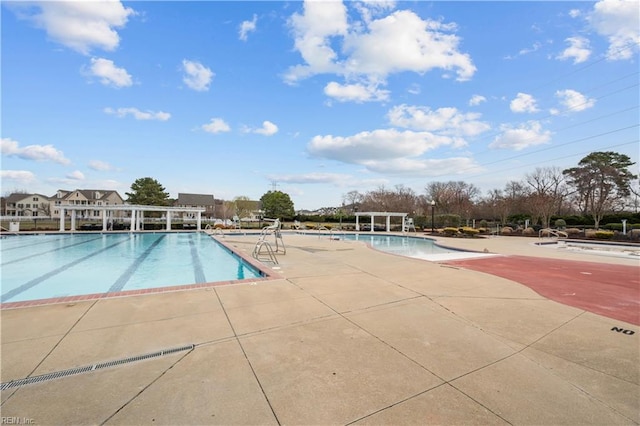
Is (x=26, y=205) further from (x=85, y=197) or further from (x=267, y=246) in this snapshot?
(x=267, y=246)

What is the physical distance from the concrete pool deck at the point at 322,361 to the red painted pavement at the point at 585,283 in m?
0.57

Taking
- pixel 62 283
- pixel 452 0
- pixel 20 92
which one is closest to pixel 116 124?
pixel 20 92

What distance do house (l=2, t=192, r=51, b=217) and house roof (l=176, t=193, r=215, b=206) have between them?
74.0 feet

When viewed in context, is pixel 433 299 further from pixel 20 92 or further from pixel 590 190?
pixel 590 190

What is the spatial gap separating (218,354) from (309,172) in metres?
42.3

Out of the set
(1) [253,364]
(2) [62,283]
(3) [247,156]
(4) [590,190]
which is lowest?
(2) [62,283]

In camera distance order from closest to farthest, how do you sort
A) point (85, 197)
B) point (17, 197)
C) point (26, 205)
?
point (85, 197) < point (26, 205) < point (17, 197)

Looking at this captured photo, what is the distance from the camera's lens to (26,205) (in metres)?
55.0

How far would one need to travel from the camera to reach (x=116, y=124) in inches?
672

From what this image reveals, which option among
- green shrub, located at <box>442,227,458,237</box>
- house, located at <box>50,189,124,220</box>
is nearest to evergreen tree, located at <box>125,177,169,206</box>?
house, located at <box>50,189,124,220</box>

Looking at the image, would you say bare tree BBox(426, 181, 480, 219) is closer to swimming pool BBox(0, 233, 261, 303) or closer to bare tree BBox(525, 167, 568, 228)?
bare tree BBox(525, 167, 568, 228)

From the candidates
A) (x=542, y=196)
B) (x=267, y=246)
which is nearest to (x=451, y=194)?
(x=542, y=196)

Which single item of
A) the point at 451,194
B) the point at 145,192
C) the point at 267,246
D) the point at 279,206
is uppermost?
the point at 451,194

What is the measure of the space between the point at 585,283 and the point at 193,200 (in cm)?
6796
